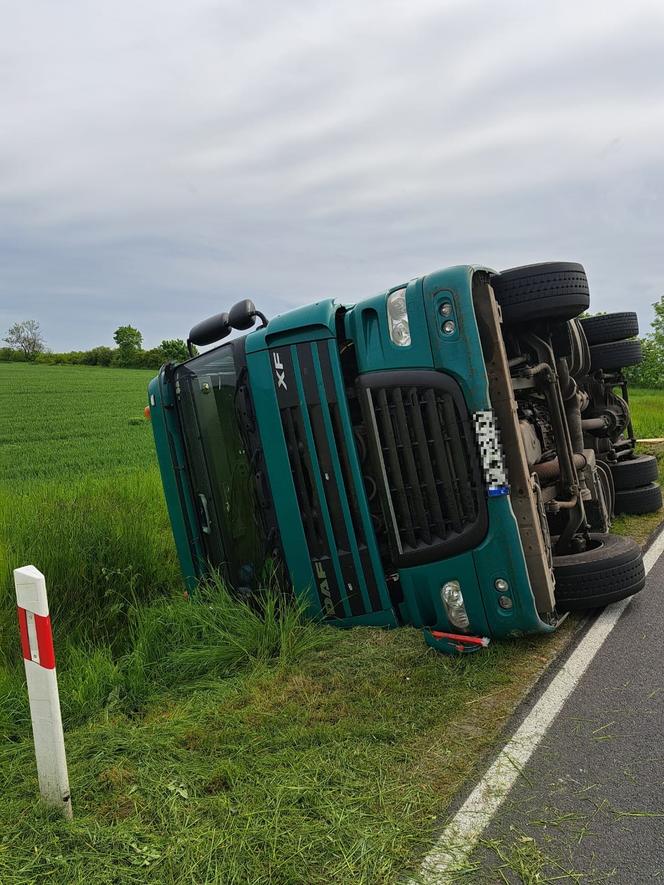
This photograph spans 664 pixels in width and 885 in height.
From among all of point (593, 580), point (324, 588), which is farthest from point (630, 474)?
point (324, 588)

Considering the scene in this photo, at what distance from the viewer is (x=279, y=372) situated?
4.31 m

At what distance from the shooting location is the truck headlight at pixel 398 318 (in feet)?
13.5

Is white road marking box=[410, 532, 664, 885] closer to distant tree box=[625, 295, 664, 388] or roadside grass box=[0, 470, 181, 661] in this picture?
roadside grass box=[0, 470, 181, 661]

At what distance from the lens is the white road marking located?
7.63ft

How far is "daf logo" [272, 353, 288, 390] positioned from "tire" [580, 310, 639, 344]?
4.42 meters

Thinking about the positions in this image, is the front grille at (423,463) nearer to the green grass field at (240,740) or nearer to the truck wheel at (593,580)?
the green grass field at (240,740)

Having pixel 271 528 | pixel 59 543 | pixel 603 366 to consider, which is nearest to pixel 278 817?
pixel 271 528

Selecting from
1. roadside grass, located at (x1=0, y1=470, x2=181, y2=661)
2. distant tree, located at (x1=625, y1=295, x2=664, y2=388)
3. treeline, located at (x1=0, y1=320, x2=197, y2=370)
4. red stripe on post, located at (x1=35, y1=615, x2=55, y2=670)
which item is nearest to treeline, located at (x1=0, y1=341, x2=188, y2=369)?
treeline, located at (x1=0, y1=320, x2=197, y2=370)

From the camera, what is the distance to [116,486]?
878 cm

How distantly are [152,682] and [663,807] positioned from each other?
2.77 m

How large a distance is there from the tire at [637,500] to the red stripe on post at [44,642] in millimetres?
6420

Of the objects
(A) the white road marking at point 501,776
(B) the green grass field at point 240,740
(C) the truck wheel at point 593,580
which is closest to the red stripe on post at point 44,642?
(B) the green grass field at point 240,740

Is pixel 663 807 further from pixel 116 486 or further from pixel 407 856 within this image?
pixel 116 486

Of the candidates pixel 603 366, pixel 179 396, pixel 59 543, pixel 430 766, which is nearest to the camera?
pixel 430 766
